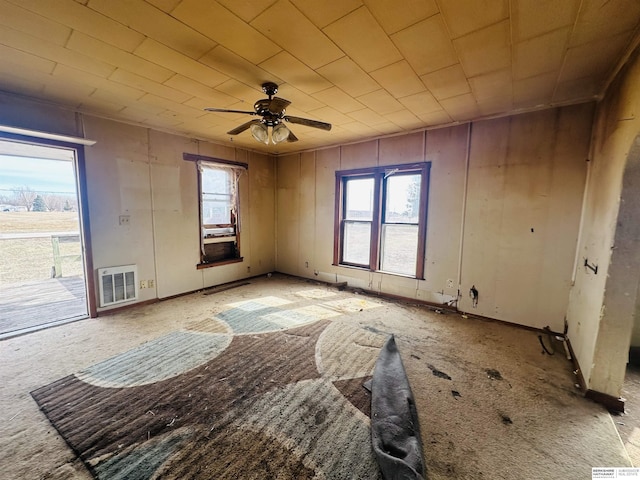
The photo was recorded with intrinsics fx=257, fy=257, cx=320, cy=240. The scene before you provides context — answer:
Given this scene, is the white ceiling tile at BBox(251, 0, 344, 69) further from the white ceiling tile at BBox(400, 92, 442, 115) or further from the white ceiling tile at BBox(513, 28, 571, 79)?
the white ceiling tile at BBox(513, 28, 571, 79)

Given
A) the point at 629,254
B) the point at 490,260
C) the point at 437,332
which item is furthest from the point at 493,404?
the point at 490,260

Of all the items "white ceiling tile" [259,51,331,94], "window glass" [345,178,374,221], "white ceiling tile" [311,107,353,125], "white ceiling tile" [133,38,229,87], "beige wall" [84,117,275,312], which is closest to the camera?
"white ceiling tile" [133,38,229,87]

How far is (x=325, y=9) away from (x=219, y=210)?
3817mm

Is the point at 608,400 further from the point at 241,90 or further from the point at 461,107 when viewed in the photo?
the point at 241,90

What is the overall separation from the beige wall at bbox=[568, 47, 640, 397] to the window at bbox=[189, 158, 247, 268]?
477 cm

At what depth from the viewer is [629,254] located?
1.77m

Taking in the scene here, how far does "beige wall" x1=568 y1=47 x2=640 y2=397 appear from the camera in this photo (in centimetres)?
176

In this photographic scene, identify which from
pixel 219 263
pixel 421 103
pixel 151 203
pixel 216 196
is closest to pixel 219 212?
pixel 216 196

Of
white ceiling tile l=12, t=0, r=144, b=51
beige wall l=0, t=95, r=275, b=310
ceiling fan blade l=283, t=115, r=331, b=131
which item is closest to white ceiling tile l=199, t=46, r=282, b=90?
ceiling fan blade l=283, t=115, r=331, b=131

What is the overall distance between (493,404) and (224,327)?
8.84 feet

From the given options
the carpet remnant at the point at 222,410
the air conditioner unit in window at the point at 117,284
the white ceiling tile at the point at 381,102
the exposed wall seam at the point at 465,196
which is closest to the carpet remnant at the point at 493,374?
the carpet remnant at the point at 222,410

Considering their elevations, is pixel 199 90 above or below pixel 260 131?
above

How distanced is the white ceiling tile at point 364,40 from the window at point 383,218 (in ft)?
6.69

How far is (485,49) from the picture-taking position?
72.7 inches
